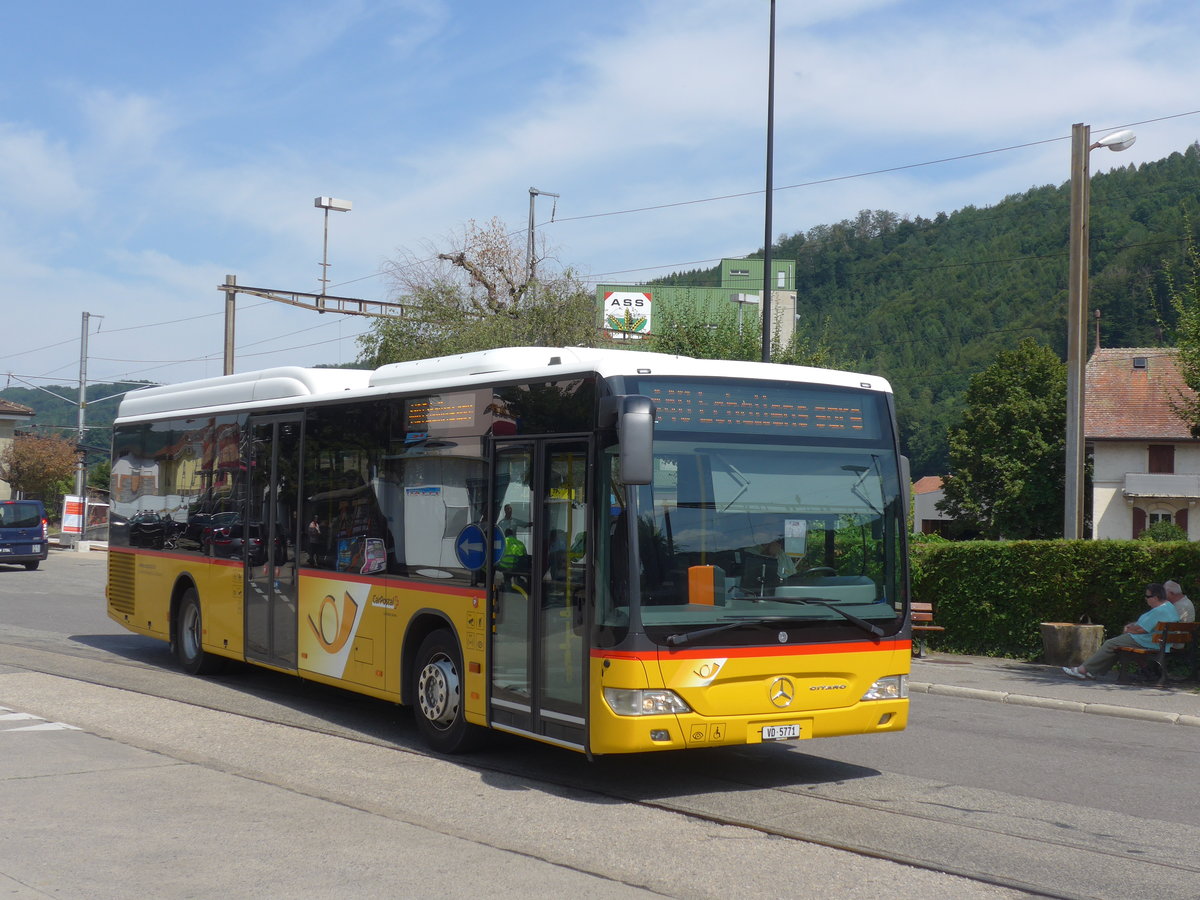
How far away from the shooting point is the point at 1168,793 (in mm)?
8766

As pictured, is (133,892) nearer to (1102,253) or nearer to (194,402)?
(194,402)

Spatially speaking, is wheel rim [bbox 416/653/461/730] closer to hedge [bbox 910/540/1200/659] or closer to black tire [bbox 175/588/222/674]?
black tire [bbox 175/588/222/674]

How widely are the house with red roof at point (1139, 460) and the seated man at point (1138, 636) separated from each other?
54589mm

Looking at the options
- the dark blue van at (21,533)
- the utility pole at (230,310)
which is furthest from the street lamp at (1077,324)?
the dark blue van at (21,533)

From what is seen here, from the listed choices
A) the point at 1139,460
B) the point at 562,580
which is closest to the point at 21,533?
the point at 562,580

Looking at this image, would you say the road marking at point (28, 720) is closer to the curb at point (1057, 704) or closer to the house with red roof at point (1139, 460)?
the curb at point (1057, 704)

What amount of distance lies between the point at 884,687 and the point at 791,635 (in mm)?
921

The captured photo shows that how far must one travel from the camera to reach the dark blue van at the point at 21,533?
36.0 meters

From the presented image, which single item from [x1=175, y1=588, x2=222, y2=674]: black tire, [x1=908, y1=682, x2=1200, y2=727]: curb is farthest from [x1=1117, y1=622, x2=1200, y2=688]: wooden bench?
[x1=175, y1=588, x2=222, y2=674]: black tire

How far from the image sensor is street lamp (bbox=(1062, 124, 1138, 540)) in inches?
712

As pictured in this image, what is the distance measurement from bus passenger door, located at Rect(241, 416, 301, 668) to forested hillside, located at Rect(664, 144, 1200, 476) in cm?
7209

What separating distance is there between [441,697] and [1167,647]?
29.4 feet

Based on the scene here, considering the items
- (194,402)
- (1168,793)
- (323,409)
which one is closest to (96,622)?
(194,402)

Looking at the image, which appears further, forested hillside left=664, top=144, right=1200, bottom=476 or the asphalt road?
forested hillside left=664, top=144, right=1200, bottom=476
